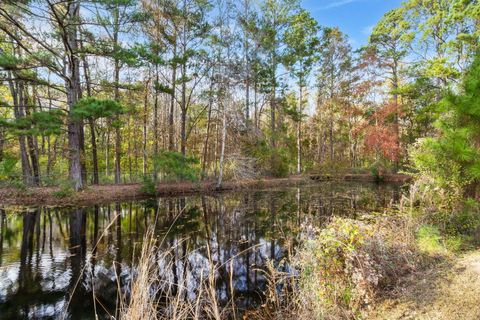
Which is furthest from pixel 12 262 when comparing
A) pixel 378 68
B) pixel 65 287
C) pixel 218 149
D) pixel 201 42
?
pixel 378 68

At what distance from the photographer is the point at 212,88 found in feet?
57.2

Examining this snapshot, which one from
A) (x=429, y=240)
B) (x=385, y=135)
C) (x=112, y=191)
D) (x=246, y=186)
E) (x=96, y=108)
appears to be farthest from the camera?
(x=385, y=135)

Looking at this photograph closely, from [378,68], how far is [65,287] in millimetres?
22831

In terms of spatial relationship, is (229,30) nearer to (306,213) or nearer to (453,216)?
(306,213)

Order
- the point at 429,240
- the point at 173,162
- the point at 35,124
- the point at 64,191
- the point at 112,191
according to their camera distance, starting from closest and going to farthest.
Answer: the point at 429,240
the point at 35,124
the point at 64,191
the point at 112,191
the point at 173,162

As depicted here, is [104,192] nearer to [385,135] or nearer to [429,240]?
[429,240]

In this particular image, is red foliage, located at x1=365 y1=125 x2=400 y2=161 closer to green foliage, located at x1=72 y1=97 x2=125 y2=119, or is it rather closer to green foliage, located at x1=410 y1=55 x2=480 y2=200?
green foliage, located at x1=410 y1=55 x2=480 y2=200

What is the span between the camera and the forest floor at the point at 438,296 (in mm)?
2547

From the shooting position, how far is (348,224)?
3.24 meters

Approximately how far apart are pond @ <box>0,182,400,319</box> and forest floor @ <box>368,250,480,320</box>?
124 centimetres

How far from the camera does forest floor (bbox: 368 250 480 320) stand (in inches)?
100

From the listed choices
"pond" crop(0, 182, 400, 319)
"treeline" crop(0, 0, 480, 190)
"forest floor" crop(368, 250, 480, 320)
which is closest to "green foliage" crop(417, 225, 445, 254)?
"forest floor" crop(368, 250, 480, 320)

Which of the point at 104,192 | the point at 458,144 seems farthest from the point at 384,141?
the point at 104,192

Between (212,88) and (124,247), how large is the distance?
13.0 m
